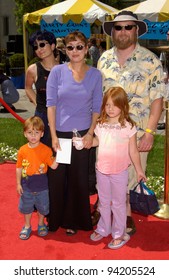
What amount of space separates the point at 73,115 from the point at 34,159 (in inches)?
21.7

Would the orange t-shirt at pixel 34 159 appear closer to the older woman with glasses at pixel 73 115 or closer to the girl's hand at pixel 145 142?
the older woman with glasses at pixel 73 115


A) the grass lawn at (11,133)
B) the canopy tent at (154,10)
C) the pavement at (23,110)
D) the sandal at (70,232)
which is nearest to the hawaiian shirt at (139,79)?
the sandal at (70,232)

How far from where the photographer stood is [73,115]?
3.46m

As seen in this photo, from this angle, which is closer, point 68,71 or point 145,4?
point 68,71

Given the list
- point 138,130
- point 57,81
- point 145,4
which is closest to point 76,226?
point 138,130

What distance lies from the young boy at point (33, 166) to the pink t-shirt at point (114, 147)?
47 cm

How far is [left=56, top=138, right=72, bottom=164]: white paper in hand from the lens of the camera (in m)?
3.47

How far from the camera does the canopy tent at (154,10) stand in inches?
349

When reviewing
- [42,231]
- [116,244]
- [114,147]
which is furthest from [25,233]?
[114,147]

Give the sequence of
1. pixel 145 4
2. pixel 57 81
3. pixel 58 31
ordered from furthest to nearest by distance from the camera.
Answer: pixel 58 31, pixel 145 4, pixel 57 81

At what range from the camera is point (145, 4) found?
9.45 metres

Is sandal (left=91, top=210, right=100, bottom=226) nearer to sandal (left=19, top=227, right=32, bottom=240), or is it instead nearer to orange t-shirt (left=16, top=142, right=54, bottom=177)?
sandal (left=19, top=227, right=32, bottom=240)
